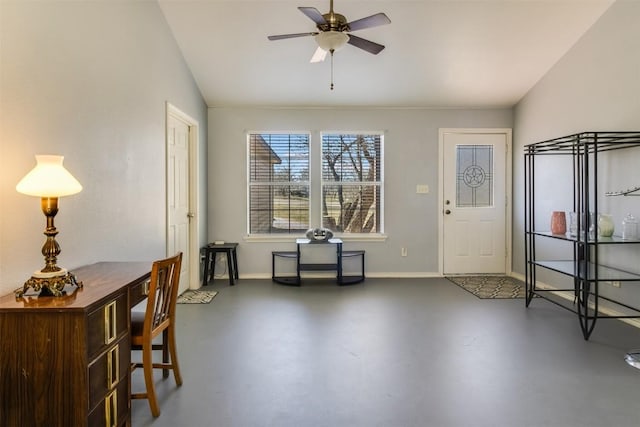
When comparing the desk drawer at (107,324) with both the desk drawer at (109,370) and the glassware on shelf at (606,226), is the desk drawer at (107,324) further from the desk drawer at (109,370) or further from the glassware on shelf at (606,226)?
the glassware on shelf at (606,226)

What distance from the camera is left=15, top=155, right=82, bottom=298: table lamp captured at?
1660 millimetres

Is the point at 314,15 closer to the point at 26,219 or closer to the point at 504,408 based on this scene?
the point at 26,219

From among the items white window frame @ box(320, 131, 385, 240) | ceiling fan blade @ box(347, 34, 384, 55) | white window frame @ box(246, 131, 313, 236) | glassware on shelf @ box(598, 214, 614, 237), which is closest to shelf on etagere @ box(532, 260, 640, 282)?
glassware on shelf @ box(598, 214, 614, 237)

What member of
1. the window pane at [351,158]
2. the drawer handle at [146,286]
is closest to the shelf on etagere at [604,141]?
the window pane at [351,158]

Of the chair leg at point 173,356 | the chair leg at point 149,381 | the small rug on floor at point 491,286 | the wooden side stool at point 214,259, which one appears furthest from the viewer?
the wooden side stool at point 214,259

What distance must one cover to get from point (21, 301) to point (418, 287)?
418cm

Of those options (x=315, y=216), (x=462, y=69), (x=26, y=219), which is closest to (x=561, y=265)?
(x=462, y=69)

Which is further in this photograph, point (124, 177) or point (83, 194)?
point (124, 177)

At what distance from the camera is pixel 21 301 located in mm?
1585

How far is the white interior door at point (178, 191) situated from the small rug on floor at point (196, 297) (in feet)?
0.40

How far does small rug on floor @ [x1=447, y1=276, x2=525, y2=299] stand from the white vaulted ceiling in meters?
2.44

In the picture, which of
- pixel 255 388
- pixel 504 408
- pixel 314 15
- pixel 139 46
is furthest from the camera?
pixel 139 46

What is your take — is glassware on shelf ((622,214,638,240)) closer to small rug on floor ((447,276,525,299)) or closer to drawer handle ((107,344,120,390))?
small rug on floor ((447,276,525,299))

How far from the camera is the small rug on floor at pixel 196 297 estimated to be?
4230 millimetres
